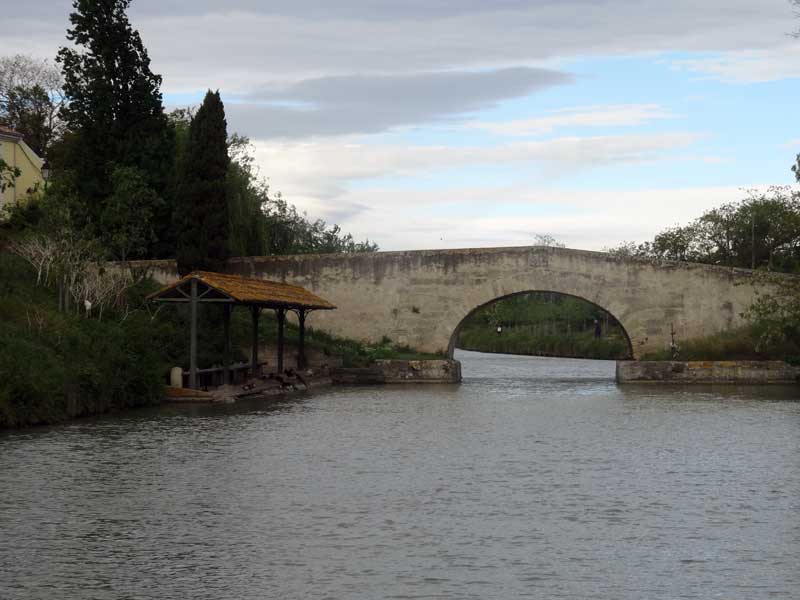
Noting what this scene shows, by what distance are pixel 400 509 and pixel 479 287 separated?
2302 cm

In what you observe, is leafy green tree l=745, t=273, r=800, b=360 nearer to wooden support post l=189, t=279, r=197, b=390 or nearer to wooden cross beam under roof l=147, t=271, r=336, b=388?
wooden cross beam under roof l=147, t=271, r=336, b=388

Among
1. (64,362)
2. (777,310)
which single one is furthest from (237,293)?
(777,310)

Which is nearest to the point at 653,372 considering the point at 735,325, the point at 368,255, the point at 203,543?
the point at 735,325

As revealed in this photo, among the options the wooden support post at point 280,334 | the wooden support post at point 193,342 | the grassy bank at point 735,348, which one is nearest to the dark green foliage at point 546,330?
the grassy bank at point 735,348

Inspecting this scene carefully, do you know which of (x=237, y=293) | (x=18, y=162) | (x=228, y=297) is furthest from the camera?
(x=18, y=162)

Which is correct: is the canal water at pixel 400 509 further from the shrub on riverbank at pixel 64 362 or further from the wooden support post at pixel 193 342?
the wooden support post at pixel 193 342

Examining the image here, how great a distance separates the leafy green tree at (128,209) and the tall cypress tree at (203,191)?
5.60 ft

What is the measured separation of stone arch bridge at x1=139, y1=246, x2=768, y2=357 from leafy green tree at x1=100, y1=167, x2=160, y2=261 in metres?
1.21

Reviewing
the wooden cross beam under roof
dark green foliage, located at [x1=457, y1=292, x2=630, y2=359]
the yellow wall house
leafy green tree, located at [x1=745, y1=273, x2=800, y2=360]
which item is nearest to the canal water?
the wooden cross beam under roof

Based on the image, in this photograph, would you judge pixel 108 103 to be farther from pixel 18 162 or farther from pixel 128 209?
pixel 18 162

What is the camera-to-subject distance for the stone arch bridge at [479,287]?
32.2m

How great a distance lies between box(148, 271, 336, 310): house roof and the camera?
23453 millimetres

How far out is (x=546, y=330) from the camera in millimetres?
68938

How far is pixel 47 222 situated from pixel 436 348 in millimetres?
11637
